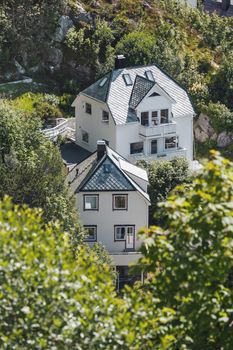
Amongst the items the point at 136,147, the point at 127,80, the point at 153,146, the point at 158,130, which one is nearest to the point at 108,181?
the point at 136,147

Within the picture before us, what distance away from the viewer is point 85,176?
52812 millimetres

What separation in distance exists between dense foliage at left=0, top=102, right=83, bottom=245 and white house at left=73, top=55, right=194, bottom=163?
12672mm

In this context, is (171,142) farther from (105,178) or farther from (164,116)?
(105,178)

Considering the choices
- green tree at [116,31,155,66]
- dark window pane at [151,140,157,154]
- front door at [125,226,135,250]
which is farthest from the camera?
green tree at [116,31,155,66]

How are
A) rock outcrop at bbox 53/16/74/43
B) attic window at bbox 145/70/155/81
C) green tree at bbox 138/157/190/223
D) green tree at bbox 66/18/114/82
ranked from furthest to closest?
1. rock outcrop at bbox 53/16/74/43
2. green tree at bbox 66/18/114/82
3. attic window at bbox 145/70/155/81
4. green tree at bbox 138/157/190/223

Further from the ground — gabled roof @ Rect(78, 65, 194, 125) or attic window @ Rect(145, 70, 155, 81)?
attic window @ Rect(145, 70, 155, 81)

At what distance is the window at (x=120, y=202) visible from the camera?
2071 inches

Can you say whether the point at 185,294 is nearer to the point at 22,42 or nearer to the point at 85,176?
the point at 85,176

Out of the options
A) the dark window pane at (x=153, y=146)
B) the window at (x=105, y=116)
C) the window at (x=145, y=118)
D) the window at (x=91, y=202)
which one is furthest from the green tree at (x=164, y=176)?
the window at (x=105, y=116)

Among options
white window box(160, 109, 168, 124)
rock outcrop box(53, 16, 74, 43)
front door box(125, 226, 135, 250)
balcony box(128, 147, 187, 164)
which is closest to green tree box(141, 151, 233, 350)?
front door box(125, 226, 135, 250)

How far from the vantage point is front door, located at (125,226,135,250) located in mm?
53188

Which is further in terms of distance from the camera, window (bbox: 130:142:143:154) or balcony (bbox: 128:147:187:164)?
window (bbox: 130:142:143:154)

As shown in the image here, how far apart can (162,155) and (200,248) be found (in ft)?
137

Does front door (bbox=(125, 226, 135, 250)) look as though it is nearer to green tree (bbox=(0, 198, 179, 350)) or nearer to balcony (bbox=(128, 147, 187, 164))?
balcony (bbox=(128, 147, 187, 164))
